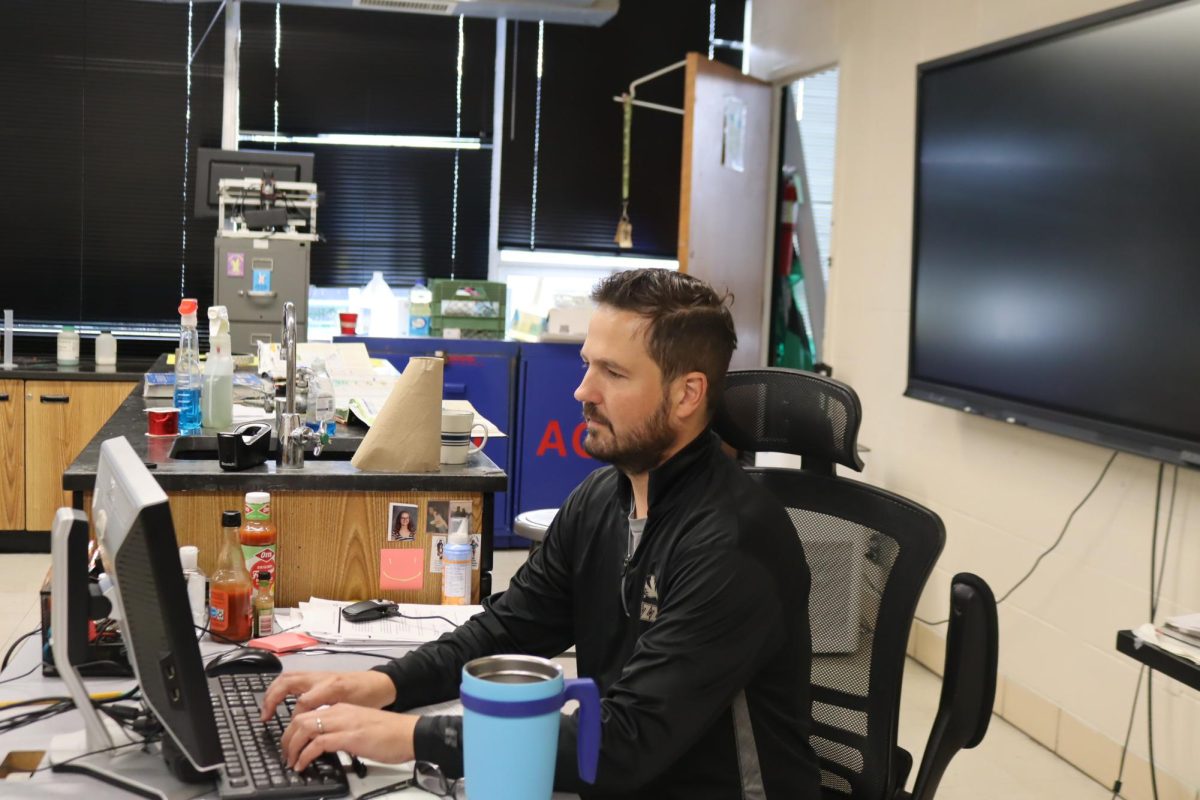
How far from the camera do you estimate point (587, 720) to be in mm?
1114

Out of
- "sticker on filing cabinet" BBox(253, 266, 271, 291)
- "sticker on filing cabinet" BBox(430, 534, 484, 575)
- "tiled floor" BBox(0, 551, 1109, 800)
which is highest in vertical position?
"sticker on filing cabinet" BBox(253, 266, 271, 291)

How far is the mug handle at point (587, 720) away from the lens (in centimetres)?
110

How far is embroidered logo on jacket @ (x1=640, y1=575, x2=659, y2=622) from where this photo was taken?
5.30 feet

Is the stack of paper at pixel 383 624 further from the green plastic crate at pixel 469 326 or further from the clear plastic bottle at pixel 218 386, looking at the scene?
the green plastic crate at pixel 469 326

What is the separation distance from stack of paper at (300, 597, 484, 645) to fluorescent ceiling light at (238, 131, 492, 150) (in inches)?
161

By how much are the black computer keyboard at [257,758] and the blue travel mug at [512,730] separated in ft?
1.28

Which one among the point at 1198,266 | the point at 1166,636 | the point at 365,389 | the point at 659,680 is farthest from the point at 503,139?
the point at 659,680

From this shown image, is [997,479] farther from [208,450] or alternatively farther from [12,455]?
[12,455]

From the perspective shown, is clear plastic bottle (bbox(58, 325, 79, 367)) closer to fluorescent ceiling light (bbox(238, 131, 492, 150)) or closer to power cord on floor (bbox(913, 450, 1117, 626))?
fluorescent ceiling light (bbox(238, 131, 492, 150))

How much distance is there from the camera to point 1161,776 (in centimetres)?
303

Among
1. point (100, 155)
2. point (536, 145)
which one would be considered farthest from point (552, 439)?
point (100, 155)

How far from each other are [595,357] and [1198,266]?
173 cm

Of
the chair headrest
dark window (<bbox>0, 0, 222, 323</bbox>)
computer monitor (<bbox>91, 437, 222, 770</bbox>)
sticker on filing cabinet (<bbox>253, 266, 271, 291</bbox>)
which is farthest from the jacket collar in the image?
dark window (<bbox>0, 0, 222, 323</bbox>)

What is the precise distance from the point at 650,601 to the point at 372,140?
4.75m
